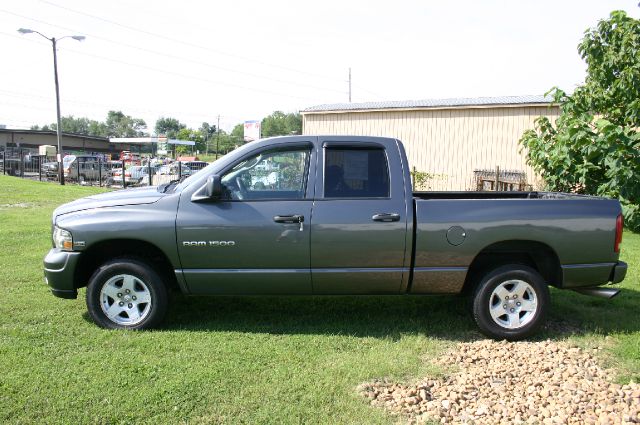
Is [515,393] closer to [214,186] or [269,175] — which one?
[269,175]

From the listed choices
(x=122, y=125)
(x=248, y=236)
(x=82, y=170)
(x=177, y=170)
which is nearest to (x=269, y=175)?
(x=248, y=236)

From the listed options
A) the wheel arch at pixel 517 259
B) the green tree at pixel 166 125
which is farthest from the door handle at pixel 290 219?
the green tree at pixel 166 125

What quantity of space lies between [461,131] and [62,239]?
14.5 meters

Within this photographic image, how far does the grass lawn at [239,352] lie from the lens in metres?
3.44

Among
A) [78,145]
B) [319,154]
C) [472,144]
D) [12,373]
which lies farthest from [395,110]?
[78,145]

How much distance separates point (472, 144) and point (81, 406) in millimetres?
15388

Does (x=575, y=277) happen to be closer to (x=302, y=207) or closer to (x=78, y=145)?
(x=302, y=207)

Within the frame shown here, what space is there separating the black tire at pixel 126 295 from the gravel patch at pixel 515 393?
2.14 metres

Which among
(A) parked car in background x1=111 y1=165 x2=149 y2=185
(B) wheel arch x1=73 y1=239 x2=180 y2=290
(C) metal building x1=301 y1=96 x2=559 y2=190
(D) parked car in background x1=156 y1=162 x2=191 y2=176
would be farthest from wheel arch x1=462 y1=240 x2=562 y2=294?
(A) parked car in background x1=111 y1=165 x2=149 y2=185

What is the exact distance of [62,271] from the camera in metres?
4.73

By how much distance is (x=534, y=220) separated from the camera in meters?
4.71

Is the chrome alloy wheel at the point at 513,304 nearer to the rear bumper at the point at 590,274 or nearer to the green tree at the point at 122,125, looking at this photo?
the rear bumper at the point at 590,274

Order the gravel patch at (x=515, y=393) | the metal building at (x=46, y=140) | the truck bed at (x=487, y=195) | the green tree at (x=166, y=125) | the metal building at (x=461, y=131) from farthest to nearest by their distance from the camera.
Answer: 1. the green tree at (x=166, y=125)
2. the metal building at (x=46, y=140)
3. the metal building at (x=461, y=131)
4. the truck bed at (x=487, y=195)
5. the gravel patch at (x=515, y=393)

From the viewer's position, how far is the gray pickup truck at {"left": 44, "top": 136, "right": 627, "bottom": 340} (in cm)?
465
